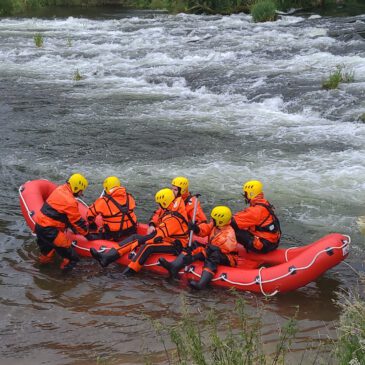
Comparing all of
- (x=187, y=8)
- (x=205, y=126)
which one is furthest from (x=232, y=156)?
(x=187, y=8)

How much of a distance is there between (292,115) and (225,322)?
725 centimetres

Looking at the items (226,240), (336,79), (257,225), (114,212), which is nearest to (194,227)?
(226,240)

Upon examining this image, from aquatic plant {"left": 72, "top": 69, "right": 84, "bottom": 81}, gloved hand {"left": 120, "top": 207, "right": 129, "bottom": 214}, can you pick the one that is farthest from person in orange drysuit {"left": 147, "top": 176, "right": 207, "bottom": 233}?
aquatic plant {"left": 72, "top": 69, "right": 84, "bottom": 81}

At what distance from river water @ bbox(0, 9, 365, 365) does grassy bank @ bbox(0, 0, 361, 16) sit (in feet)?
13.2

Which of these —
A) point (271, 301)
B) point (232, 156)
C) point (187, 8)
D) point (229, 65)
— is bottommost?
point (271, 301)

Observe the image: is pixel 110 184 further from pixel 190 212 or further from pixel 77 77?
pixel 77 77

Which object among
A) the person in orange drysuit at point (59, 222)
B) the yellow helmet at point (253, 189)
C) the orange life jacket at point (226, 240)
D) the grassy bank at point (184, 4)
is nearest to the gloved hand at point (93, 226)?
the person in orange drysuit at point (59, 222)

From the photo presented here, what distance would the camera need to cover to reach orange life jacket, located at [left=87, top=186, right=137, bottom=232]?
6.50m

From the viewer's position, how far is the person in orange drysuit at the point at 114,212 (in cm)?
650

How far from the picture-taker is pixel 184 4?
88.3 ft

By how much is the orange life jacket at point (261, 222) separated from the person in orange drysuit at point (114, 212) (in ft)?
4.40

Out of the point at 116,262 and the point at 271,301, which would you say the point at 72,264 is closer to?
the point at 116,262

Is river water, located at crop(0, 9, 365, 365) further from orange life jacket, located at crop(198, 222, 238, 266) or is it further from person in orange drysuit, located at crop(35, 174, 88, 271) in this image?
orange life jacket, located at crop(198, 222, 238, 266)

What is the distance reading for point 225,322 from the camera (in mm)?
5062
